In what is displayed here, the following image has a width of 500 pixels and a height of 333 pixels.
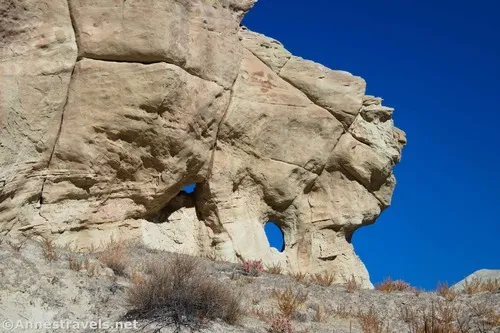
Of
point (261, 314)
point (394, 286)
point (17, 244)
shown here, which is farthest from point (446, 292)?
point (17, 244)

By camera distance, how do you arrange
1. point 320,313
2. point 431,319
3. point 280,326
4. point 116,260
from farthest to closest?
point 116,260
point 320,313
point 431,319
point 280,326

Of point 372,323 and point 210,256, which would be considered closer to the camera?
point 372,323

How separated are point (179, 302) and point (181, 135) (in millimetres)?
6622

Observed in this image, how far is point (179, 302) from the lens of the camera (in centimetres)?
820

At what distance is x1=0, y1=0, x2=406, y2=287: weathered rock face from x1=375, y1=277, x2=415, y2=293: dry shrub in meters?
3.66

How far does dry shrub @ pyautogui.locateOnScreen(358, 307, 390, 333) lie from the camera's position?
30.0ft

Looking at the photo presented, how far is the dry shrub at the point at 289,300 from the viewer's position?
9.92 meters

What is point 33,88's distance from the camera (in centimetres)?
1224

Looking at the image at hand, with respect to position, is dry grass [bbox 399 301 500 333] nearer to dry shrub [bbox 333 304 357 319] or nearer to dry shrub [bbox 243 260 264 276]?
dry shrub [bbox 333 304 357 319]

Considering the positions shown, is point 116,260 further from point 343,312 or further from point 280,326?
point 343,312

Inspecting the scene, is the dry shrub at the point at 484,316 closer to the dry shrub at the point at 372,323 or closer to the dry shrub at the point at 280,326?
the dry shrub at the point at 372,323

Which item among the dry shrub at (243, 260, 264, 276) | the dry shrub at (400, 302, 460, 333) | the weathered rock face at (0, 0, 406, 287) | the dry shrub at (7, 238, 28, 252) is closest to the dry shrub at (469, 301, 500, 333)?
the dry shrub at (400, 302, 460, 333)

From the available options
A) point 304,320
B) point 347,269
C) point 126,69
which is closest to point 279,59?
point 126,69

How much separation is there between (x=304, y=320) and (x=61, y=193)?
676cm
